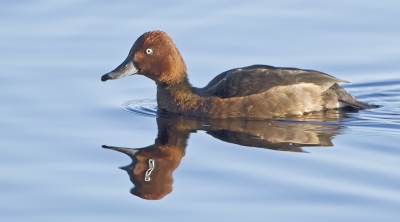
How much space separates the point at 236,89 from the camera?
926 centimetres

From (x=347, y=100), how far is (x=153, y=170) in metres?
3.01

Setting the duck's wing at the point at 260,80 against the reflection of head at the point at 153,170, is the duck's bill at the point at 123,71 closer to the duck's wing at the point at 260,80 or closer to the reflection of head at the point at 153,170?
the duck's wing at the point at 260,80

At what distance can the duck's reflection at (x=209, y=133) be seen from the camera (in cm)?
723

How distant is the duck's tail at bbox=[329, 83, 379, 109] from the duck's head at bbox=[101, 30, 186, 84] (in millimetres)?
1801

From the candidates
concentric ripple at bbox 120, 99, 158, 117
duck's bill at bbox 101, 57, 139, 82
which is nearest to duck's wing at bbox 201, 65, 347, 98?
concentric ripple at bbox 120, 99, 158, 117

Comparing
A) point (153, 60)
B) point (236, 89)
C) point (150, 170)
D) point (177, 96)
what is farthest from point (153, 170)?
point (153, 60)

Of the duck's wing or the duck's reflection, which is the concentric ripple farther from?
the duck's wing

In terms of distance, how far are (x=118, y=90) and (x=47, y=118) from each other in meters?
1.58

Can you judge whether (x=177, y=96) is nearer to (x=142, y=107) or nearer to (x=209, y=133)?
(x=142, y=107)

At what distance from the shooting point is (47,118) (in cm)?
899

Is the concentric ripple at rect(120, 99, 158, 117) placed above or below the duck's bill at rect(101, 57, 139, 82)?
below

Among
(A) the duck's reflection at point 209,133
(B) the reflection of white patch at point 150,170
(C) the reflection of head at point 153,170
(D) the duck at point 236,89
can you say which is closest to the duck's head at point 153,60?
(D) the duck at point 236,89

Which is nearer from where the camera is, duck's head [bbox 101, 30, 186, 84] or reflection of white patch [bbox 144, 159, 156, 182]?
reflection of white patch [bbox 144, 159, 156, 182]

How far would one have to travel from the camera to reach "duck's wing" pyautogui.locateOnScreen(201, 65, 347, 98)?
9266 mm
